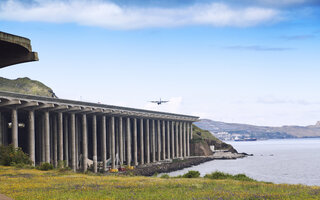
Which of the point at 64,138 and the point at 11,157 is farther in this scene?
the point at 64,138

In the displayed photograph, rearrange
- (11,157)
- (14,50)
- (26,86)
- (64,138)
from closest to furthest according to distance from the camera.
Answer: (14,50) → (11,157) → (64,138) → (26,86)

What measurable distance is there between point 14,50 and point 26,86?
7216 inches

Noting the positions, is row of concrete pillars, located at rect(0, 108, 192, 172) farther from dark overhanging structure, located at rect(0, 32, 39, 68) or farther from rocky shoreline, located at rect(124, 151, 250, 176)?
dark overhanging structure, located at rect(0, 32, 39, 68)

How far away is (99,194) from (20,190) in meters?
5.81

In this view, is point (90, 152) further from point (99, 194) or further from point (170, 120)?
point (99, 194)

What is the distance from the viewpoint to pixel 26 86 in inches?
7372

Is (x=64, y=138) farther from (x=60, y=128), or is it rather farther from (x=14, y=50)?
(x=14, y=50)

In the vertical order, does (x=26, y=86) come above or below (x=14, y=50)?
above

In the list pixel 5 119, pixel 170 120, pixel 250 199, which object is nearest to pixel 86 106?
pixel 5 119

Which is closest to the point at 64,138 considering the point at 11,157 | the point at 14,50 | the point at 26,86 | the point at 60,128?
the point at 60,128

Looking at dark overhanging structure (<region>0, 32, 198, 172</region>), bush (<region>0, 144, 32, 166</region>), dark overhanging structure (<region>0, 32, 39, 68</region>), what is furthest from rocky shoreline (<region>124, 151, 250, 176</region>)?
dark overhanging structure (<region>0, 32, 39, 68</region>)

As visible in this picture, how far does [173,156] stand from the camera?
5846 inches

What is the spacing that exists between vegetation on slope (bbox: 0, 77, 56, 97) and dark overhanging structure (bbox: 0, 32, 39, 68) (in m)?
171

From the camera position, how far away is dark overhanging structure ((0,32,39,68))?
10.9m
